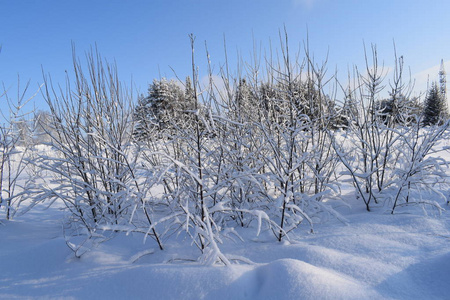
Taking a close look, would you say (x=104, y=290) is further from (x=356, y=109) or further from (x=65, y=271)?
(x=356, y=109)

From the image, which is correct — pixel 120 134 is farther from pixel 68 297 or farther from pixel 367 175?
pixel 367 175

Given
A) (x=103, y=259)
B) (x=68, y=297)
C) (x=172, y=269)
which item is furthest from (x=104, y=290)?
(x=103, y=259)

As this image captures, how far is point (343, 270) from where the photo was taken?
1.51 meters

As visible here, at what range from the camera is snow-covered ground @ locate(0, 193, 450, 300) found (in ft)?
4.18

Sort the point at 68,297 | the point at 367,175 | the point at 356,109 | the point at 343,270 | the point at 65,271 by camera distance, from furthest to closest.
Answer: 1. the point at 356,109
2. the point at 367,175
3. the point at 65,271
4. the point at 343,270
5. the point at 68,297

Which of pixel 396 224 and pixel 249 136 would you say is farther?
pixel 249 136

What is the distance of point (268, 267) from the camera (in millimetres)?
1381

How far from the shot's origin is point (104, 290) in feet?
4.61

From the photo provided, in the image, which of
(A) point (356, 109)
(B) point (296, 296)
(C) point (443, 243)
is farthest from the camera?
(A) point (356, 109)

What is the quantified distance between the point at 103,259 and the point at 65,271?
0.87 feet

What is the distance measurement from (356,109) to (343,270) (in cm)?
239

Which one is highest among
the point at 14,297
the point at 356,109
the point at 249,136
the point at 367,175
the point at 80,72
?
the point at 80,72

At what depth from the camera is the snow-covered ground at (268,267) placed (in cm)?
127

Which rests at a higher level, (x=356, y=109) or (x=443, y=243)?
(x=356, y=109)
